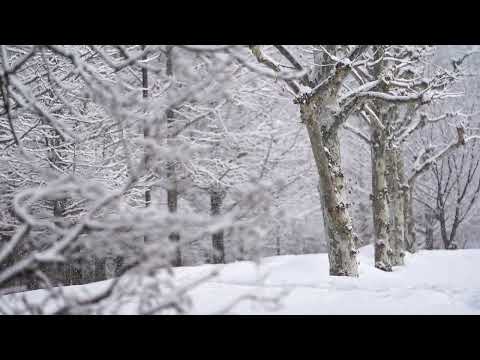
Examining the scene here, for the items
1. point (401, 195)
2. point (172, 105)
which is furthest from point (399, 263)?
point (172, 105)

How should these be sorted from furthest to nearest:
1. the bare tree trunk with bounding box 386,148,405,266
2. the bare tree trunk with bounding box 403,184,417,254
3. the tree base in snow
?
the bare tree trunk with bounding box 403,184,417,254 < the bare tree trunk with bounding box 386,148,405,266 < the tree base in snow

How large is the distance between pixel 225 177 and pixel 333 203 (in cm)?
490

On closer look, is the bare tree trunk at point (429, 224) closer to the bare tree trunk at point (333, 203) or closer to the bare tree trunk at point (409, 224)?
the bare tree trunk at point (409, 224)

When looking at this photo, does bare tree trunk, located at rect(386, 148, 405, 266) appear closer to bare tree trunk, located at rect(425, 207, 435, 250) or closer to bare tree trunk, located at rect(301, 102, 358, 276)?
bare tree trunk, located at rect(301, 102, 358, 276)

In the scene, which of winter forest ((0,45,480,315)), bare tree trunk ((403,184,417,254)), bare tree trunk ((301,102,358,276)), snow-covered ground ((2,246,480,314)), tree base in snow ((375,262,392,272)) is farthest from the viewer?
bare tree trunk ((403,184,417,254))

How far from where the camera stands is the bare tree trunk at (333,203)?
5.21 metres

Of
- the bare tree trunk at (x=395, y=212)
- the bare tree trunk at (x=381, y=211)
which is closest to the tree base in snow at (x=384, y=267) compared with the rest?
the bare tree trunk at (x=381, y=211)

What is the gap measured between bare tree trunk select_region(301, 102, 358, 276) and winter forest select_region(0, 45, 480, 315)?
0.02 metres

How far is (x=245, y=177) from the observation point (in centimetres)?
1040

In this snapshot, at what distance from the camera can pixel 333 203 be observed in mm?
5266

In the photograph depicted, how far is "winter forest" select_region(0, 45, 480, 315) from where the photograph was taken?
174cm

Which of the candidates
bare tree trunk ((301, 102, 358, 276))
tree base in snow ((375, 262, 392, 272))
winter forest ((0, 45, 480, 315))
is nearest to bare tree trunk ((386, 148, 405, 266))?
winter forest ((0, 45, 480, 315))

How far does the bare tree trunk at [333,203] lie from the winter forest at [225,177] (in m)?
0.02
